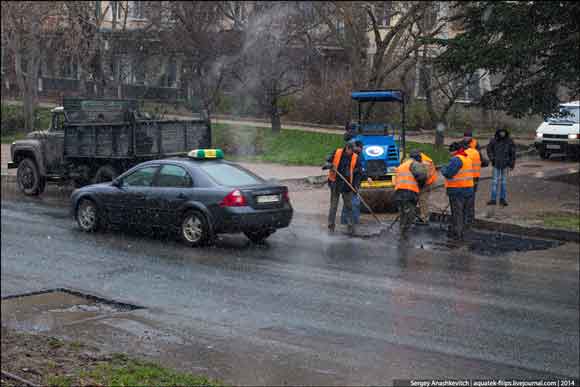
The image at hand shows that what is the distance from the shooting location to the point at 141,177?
15.1 meters

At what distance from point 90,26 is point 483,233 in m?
20.8

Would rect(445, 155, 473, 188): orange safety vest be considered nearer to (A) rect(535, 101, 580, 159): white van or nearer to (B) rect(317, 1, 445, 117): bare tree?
(B) rect(317, 1, 445, 117): bare tree

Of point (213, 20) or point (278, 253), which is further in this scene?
point (213, 20)

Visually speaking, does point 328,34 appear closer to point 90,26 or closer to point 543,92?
point 90,26

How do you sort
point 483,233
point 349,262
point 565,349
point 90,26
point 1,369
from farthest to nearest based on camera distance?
point 90,26 < point 483,233 < point 349,262 < point 565,349 < point 1,369

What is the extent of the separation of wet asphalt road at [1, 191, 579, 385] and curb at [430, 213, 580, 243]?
57 centimetres

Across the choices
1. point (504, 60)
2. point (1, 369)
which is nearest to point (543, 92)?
point (504, 60)

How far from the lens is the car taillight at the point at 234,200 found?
13.9 m

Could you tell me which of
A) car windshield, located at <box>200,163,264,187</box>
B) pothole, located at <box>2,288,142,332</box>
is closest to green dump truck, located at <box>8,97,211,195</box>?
car windshield, located at <box>200,163,264,187</box>

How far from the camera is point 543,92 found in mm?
19578

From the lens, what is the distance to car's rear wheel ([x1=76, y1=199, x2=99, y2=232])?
1548 centimetres

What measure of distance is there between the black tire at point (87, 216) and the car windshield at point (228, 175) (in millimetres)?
2156

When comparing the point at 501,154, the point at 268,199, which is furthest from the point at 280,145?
the point at 268,199

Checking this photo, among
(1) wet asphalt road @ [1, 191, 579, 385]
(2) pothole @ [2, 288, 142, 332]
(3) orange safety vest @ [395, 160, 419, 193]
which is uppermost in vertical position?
(3) orange safety vest @ [395, 160, 419, 193]
